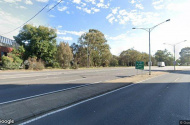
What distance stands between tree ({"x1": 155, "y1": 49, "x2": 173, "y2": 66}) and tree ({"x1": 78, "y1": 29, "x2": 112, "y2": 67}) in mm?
59469

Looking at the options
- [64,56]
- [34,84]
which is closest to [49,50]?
[64,56]

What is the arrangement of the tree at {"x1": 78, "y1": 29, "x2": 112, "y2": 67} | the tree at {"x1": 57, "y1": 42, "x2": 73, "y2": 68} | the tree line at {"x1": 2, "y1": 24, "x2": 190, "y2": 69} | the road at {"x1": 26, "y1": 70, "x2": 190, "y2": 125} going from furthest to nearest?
the tree at {"x1": 78, "y1": 29, "x2": 112, "y2": 67}
the tree at {"x1": 57, "y1": 42, "x2": 73, "y2": 68}
the tree line at {"x1": 2, "y1": 24, "x2": 190, "y2": 69}
the road at {"x1": 26, "y1": 70, "x2": 190, "y2": 125}

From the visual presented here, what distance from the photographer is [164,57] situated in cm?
9200

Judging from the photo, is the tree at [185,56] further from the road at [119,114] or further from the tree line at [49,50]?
the road at [119,114]

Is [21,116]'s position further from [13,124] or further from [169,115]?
[169,115]

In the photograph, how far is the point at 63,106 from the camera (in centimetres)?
500

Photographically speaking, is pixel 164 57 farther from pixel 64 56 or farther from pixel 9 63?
pixel 9 63

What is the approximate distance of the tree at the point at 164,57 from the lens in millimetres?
90875

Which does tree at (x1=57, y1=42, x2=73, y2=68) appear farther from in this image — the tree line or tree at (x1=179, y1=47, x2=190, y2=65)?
tree at (x1=179, y1=47, x2=190, y2=65)

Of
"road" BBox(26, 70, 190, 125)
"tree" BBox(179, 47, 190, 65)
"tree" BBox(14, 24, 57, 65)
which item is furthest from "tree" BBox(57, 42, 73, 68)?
"tree" BBox(179, 47, 190, 65)

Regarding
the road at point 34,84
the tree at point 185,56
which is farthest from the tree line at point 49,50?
the tree at point 185,56

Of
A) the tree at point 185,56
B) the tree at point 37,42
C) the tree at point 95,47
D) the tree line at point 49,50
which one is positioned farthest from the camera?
the tree at point 185,56

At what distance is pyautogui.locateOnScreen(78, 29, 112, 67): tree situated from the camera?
48.8 metres

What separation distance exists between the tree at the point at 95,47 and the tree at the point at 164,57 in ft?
195
